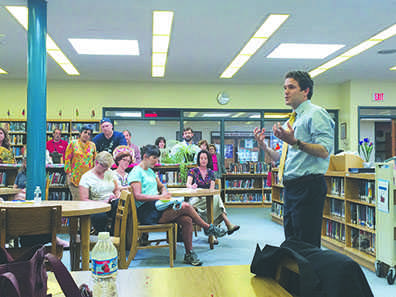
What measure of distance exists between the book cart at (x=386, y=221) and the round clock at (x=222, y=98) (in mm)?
6727

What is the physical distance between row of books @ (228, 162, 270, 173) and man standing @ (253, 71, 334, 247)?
741cm

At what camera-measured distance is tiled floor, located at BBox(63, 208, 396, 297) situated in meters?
3.60

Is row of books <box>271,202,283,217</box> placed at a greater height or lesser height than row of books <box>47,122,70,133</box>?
lesser

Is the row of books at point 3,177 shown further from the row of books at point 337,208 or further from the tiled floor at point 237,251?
the row of books at point 337,208

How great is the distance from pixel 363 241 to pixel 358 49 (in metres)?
4.40

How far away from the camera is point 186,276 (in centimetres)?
105

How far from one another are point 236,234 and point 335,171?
6.12 feet

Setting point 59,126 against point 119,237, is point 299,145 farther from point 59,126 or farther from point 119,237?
point 59,126

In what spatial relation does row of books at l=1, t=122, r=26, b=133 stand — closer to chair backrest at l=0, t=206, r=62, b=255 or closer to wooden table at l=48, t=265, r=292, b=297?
chair backrest at l=0, t=206, r=62, b=255

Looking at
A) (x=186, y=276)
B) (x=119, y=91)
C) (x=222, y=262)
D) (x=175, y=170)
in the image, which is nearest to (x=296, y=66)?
(x=175, y=170)

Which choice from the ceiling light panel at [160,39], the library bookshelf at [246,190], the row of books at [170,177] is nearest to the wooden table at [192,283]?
the ceiling light panel at [160,39]

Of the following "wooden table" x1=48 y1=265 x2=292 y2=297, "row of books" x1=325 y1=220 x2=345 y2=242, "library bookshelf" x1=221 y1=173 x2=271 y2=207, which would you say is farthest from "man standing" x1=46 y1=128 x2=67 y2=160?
"wooden table" x1=48 y1=265 x2=292 y2=297

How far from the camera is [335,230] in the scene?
4941 millimetres

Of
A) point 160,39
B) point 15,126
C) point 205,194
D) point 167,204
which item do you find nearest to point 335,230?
point 205,194
